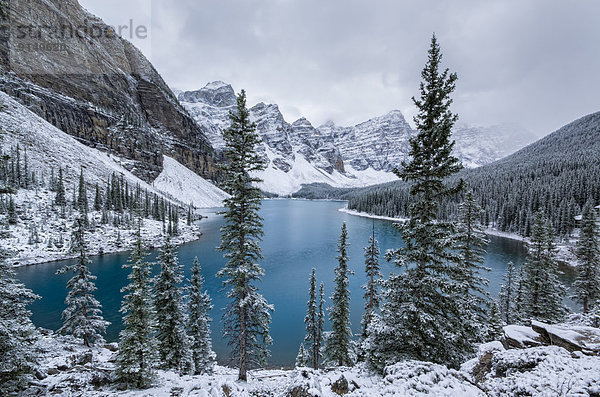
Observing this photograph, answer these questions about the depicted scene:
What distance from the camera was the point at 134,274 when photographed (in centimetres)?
1325

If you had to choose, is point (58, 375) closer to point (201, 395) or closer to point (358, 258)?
point (201, 395)

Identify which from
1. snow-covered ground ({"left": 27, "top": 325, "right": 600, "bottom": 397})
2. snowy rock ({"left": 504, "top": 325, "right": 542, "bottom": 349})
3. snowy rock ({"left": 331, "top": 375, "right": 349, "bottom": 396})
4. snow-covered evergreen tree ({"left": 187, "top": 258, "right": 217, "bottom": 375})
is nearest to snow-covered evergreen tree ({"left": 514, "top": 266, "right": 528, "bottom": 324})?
snow-covered ground ({"left": 27, "top": 325, "right": 600, "bottom": 397})

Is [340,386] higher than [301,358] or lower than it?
higher

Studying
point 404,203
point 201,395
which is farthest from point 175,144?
point 201,395

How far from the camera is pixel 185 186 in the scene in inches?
6516

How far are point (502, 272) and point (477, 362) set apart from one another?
158ft

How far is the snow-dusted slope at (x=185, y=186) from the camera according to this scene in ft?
504

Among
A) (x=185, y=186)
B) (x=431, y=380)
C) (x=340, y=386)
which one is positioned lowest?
(x=340, y=386)

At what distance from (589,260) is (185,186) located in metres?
181

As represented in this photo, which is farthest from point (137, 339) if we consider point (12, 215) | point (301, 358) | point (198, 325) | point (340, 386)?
point (12, 215)

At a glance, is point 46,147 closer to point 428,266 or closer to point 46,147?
point 46,147

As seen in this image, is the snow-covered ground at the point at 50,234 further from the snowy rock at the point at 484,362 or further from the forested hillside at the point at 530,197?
the forested hillside at the point at 530,197

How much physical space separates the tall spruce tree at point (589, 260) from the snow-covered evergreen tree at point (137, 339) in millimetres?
34224

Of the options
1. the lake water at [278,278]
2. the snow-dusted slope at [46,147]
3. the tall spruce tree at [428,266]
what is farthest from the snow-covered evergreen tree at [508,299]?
the snow-dusted slope at [46,147]
